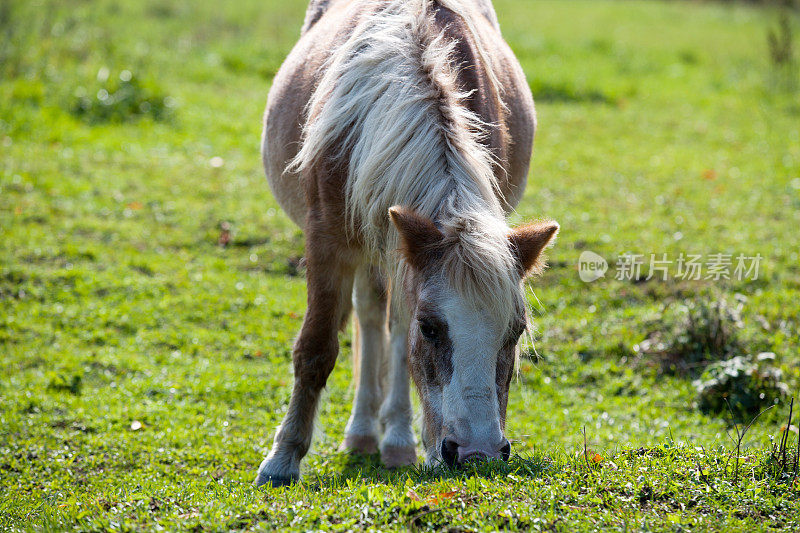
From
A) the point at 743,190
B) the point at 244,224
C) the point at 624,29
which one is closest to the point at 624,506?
the point at 244,224

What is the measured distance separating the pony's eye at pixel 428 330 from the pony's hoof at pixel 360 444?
1.73m

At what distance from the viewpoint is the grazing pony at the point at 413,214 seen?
3150mm

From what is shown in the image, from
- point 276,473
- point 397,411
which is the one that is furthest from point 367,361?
point 276,473

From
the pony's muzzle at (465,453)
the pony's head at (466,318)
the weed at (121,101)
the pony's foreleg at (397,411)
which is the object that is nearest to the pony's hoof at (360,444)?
the pony's foreleg at (397,411)

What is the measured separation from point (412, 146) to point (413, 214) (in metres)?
0.36

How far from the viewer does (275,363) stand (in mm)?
5738

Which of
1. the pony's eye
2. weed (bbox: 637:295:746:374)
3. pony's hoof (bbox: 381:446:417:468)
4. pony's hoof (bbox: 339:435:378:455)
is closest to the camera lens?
the pony's eye

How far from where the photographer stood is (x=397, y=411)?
4.82 meters

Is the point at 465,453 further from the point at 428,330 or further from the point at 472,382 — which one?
the point at 428,330

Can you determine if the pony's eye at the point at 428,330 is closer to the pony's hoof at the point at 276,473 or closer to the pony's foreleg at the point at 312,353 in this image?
the pony's foreleg at the point at 312,353

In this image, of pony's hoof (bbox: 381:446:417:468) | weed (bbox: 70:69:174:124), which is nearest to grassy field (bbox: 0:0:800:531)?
weed (bbox: 70:69:174:124)

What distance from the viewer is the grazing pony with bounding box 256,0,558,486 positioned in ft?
10.3

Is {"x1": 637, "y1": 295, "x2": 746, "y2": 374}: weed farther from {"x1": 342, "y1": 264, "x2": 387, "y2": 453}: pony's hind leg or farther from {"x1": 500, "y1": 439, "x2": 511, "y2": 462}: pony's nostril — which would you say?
{"x1": 500, "y1": 439, "x2": 511, "y2": 462}: pony's nostril

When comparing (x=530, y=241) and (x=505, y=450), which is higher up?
(x=530, y=241)
